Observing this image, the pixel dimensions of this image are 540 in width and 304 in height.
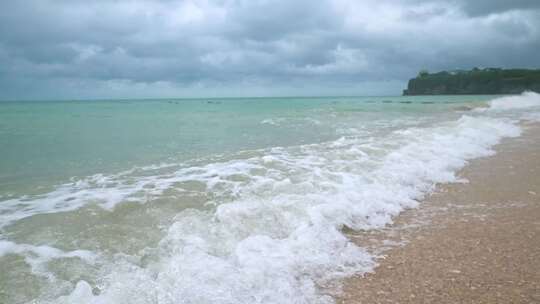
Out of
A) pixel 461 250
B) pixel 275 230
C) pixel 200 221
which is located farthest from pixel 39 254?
pixel 461 250

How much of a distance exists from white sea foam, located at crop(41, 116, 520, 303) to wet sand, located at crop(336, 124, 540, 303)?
30cm

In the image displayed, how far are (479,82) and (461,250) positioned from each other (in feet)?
437

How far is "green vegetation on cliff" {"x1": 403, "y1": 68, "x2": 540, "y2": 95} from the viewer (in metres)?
101

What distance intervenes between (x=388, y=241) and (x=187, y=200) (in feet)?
10.9

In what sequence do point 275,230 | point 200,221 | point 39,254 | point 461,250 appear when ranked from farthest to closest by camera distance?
point 200,221, point 275,230, point 461,250, point 39,254

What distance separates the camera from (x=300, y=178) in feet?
24.8

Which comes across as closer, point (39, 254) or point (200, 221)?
point (39, 254)

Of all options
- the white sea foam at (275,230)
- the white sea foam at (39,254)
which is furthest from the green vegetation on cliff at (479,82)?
the white sea foam at (39,254)

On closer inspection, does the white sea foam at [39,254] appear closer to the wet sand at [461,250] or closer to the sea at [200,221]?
the sea at [200,221]

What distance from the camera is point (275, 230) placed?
16.1ft

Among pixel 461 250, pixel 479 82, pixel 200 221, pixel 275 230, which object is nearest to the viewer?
pixel 461 250

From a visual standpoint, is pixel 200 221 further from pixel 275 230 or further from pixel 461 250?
pixel 461 250

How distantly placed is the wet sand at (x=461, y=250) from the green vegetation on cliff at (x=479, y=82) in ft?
360

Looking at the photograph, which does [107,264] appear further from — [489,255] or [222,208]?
[489,255]
